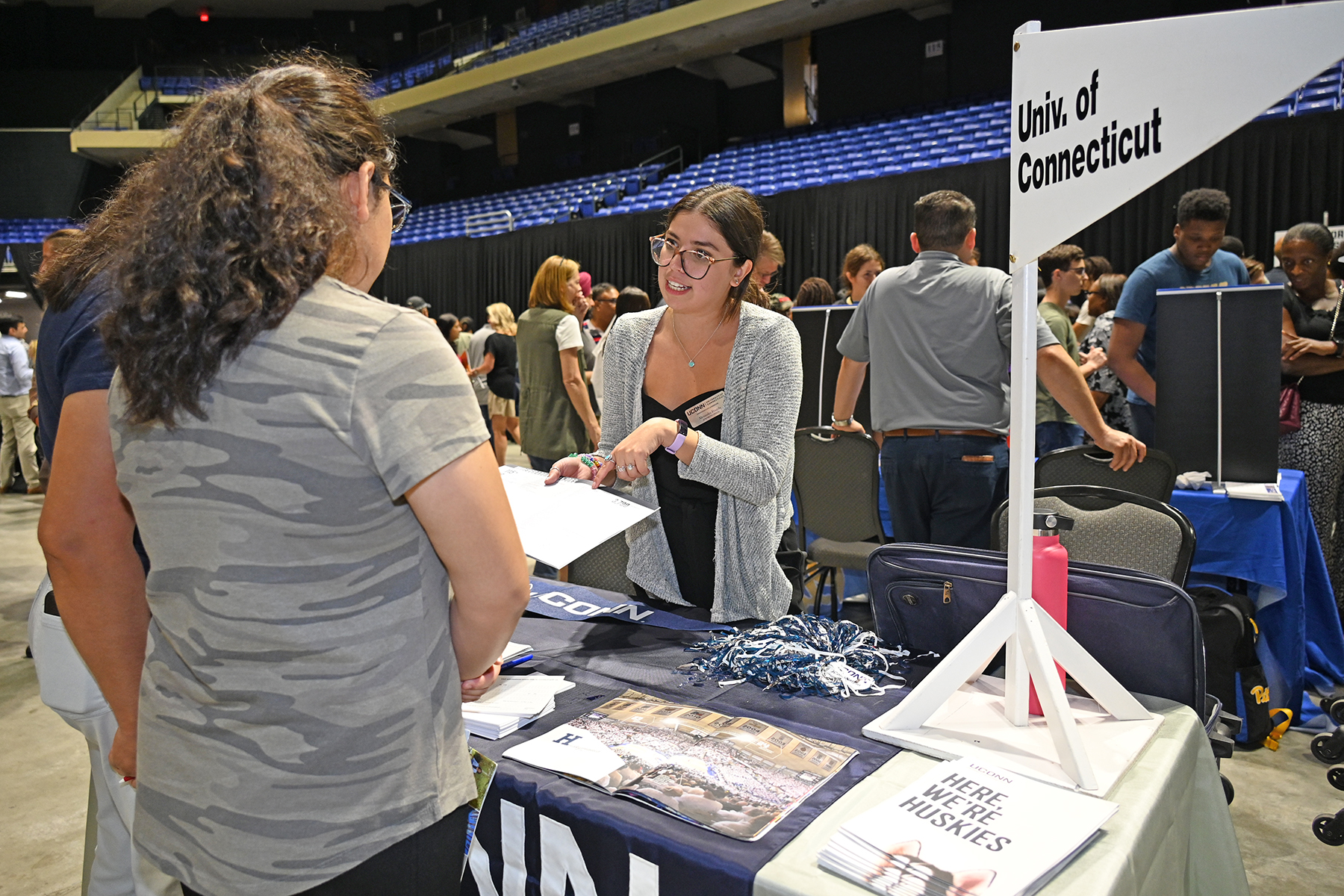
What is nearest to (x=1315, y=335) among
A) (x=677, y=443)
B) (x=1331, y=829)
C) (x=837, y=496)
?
(x=837, y=496)

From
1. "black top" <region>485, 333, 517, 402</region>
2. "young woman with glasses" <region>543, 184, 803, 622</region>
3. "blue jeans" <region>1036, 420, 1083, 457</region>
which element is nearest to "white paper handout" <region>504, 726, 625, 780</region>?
"young woman with glasses" <region>543, 184, 803, 622</region>

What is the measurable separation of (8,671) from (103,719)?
2895mm

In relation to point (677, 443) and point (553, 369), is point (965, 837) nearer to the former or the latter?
point (677, 443)

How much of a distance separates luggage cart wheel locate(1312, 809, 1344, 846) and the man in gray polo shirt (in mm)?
1038

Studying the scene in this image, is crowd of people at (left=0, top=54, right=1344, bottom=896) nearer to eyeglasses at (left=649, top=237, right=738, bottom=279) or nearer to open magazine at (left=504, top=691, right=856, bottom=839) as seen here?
open magazine at (left=504, top=691, right=856, bottom=839)

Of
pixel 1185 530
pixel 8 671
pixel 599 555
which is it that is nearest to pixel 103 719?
pixel 599 555

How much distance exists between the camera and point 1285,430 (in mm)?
3361

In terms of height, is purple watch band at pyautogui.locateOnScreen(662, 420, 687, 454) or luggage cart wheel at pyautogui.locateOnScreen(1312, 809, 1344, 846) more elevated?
purple watch band at pyautogui.locateOnScreen(662, 420, 687, 454)

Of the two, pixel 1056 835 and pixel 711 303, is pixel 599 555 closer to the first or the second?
pixel 711 303

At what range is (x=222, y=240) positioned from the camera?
27.4 inches

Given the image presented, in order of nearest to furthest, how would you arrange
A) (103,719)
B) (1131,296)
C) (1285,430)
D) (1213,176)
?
(103,719) < (1131,296) < (1285,430) < (1213,176)

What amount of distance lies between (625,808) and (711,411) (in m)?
0.86

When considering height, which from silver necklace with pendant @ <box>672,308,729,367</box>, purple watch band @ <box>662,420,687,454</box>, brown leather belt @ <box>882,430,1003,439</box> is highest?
silver necklace with pendant @ <box>672,308,729,367</box>

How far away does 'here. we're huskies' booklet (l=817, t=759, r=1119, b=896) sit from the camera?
2.58 ft
